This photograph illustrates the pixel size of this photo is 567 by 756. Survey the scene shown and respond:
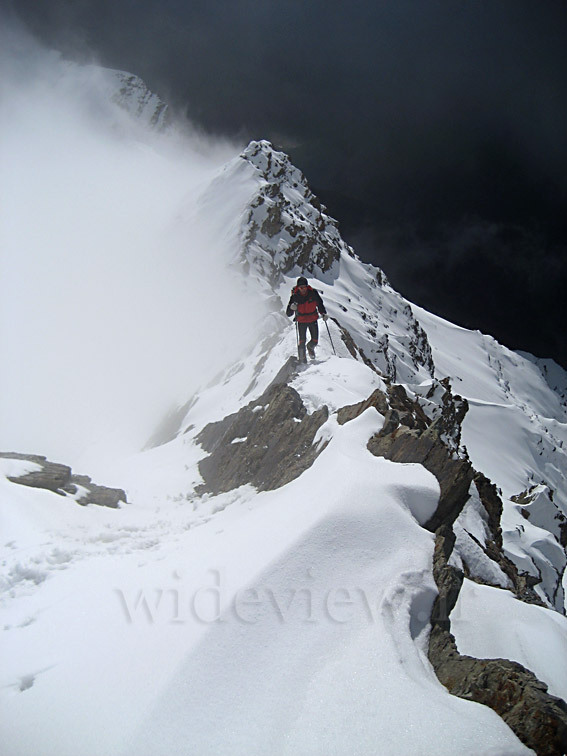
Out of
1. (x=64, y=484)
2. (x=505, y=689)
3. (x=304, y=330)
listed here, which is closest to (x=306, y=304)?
(x=304, y=330)

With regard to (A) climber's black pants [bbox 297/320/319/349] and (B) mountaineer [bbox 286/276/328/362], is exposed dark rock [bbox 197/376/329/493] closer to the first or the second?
(A) climber's black pants [bbox 297/320/319/349]

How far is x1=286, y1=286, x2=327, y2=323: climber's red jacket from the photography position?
571 inches

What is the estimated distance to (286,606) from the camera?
493 centimetres

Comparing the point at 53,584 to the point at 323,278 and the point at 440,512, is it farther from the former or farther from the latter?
the point at 323,278

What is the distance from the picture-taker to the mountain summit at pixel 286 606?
390 centimetres

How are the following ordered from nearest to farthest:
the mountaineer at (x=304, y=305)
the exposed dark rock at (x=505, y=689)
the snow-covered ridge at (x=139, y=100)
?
1. the exposed dark rock at (x=505, y=689)
2. the mountaineer at (x=304, y=305)
3. the snow-covered ridge at (x=139, y=100)

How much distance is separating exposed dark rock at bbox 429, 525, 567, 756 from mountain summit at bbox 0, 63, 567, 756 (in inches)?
0.6

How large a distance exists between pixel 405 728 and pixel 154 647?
248 centimetres

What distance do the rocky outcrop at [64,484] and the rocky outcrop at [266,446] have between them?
231 centimetres

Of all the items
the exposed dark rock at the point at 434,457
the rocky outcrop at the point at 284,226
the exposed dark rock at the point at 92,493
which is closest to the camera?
the exposed dark rock at the point at 434,457

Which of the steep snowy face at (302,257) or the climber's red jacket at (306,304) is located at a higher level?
the steep snowy face at (302,257)

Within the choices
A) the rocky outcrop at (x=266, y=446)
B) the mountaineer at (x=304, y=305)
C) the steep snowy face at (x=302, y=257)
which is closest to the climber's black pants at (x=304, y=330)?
the mountaineer at (x=304, y=305)

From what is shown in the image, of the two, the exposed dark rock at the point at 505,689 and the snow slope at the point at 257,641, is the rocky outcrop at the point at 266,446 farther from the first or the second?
the exposed dark rock at the point at 505,689

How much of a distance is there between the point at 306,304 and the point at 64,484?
8.27 metres
